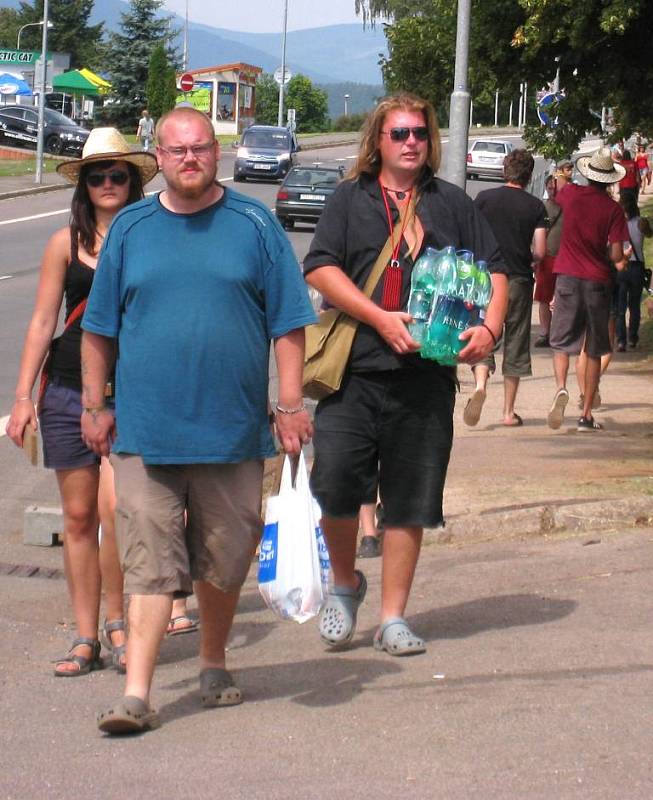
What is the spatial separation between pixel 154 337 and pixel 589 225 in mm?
7099

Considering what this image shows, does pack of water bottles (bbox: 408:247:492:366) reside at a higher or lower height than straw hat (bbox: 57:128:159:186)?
lower

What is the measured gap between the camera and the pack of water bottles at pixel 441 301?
5398 millimetres

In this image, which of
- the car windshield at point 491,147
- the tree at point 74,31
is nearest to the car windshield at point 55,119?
the car windshield at point 491,147

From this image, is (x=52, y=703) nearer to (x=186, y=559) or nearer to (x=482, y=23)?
Result: (x=186, y=559)

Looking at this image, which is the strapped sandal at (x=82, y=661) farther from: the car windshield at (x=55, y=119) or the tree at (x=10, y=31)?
the tree at (x=10, y=31)

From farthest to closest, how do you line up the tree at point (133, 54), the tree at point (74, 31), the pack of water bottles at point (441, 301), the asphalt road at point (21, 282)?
1. the tree at point (74, 31)
2. the tree at point (133, 54)
3. the asphalt road at point (21, 282)
4. the pack of water bottles at point (441, 301)

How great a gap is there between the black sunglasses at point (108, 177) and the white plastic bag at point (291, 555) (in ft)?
4.43

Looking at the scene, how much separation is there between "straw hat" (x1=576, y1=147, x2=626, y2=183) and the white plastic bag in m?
6.65

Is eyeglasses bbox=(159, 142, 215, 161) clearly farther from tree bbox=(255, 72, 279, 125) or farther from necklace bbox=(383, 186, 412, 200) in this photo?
tree bbox=(255, 72, 279, 125)

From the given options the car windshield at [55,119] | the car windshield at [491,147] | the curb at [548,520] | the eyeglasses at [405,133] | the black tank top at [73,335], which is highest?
the car windshield at [55,119]

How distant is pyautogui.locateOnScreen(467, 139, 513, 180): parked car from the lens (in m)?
53.8

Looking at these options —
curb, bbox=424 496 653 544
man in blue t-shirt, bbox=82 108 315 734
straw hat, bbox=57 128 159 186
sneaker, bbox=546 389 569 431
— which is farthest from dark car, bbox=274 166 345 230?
man in blue t-shirt, bbox=82 108 315 734

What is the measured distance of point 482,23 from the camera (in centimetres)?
1531

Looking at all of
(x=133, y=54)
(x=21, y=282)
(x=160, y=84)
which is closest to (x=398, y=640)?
(x=21, y=282)
